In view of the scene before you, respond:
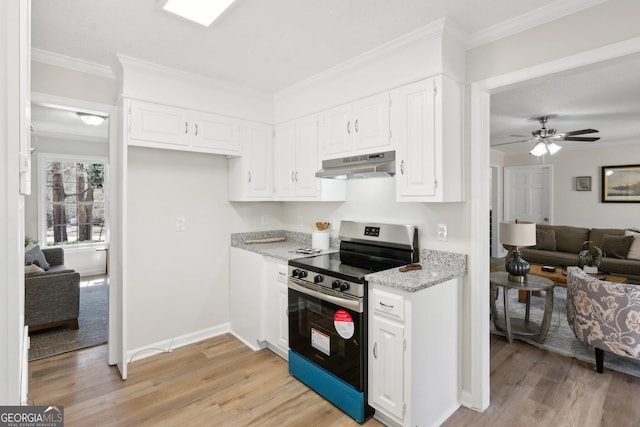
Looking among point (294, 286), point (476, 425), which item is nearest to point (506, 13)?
point (294, 286)

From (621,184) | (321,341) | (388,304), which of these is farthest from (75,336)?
(621,184)

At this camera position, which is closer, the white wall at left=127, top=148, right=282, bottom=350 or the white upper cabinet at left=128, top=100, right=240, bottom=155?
the white upper cabinet at left=128, top=100, right=240, bottom=155

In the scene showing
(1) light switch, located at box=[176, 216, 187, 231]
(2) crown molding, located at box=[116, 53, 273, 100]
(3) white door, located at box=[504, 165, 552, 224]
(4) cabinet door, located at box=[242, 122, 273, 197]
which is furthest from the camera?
(3) white door, located at box=[504, 165, 552, 224]

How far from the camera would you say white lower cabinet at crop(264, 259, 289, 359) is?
2.84m

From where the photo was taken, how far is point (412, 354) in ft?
6.32

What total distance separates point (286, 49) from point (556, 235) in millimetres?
5803

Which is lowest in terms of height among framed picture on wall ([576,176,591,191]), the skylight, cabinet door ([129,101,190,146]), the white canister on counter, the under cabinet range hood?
the white canister on counter

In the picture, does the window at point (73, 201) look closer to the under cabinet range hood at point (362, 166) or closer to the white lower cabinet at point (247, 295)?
the white lower cabinet at point (247, 295)

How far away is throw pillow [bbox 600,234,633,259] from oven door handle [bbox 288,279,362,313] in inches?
203

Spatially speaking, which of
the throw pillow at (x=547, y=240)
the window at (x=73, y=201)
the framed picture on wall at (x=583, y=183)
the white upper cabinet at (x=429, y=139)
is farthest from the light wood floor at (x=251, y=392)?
the framed picture on wall at (x=583, y=183)

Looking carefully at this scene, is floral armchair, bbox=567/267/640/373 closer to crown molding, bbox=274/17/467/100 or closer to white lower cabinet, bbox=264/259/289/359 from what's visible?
crown molding, bbox=274/17/467/100

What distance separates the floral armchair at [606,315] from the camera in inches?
98.1

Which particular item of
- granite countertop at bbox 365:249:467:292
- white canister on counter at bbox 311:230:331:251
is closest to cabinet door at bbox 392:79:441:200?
granite countertop at bbox 365:249:467:292

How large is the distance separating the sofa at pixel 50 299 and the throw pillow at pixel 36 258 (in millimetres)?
956
